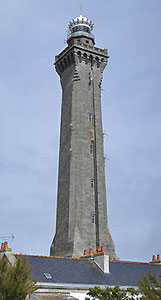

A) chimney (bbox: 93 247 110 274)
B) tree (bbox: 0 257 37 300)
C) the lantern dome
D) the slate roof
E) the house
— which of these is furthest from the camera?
the lantern dome

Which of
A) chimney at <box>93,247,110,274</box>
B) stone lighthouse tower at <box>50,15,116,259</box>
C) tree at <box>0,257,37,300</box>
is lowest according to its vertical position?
tree at <box>0,257,37,300</box>

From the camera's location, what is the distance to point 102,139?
51.2 metres

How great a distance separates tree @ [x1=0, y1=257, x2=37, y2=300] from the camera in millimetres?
21250

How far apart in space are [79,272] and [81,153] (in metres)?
20.3

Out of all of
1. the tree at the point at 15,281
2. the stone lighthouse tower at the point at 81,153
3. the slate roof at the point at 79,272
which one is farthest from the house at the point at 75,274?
the stone lighthouse tower at the point at 81,153

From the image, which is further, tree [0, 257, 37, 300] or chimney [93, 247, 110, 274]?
chimney [93, 247, 110, 274]

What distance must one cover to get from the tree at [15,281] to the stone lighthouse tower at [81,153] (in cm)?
2008

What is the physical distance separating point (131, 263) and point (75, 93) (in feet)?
81.4

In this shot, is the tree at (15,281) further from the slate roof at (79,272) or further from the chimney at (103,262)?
the chimney at (103,262)

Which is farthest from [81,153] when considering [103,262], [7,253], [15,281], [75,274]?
[15,281]

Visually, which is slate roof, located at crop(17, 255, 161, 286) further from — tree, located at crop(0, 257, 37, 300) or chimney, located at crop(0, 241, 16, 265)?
tree, located at crop(0, 257, 37, 300)

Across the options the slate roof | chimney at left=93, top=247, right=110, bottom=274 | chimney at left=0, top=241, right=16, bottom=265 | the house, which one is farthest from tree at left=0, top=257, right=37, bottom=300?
chimney at left=93, top=247, right=110, bottom=274

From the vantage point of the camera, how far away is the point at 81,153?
48062mm

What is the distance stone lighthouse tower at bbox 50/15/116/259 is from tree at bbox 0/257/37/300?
65.9 ft
